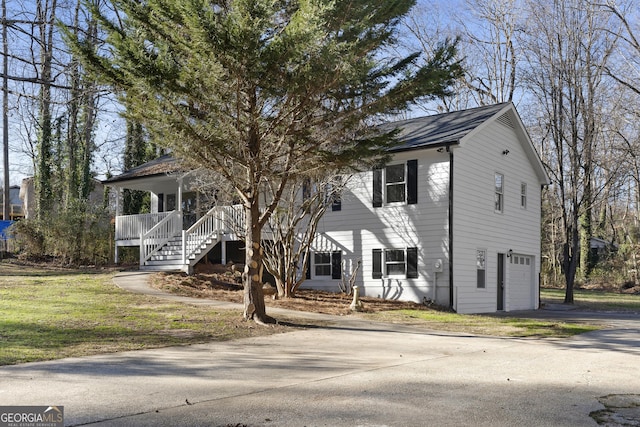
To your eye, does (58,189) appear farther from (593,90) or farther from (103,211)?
(593,90)

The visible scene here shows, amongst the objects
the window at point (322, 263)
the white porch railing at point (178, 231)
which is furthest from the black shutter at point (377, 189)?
the white porch railing at point (178, 231)

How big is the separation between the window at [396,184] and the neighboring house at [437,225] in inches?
1.3

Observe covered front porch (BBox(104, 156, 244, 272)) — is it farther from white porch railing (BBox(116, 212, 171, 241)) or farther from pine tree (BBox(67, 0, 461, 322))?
pine tree (BBox(67, 0, 461, 322))

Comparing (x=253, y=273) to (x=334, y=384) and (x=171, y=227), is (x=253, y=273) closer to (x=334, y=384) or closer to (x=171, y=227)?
(x=334, y=384)

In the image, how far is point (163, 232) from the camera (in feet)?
76.7

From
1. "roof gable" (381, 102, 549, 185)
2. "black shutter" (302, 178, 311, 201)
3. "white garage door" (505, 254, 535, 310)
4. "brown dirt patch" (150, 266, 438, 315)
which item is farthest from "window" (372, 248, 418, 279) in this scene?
"white garage door" (505, 254, 535, 310)

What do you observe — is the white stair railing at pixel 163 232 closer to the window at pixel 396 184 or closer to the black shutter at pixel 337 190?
the black shutter at pixel 337 190

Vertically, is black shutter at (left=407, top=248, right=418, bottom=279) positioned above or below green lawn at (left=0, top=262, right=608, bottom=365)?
above

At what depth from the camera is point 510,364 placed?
942 centimetres

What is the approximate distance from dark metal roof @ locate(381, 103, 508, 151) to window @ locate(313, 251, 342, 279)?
427 cm

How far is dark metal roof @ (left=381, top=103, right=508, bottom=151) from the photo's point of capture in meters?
19.1

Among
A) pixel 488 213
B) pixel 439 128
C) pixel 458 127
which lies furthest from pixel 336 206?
pixel 488 213

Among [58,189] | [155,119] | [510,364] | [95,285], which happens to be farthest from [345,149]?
[58,189]

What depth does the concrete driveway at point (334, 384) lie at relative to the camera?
5957mm
